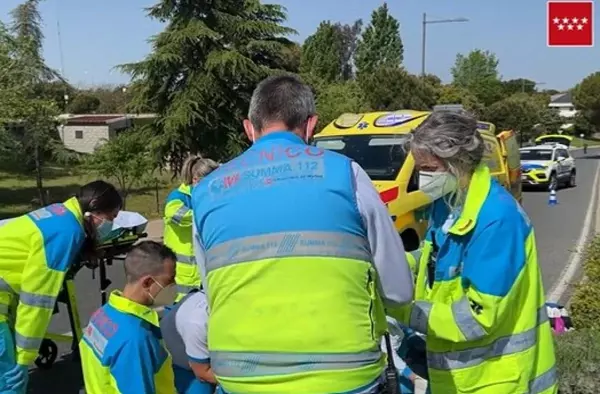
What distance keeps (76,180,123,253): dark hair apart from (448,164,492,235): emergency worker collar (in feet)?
6.49

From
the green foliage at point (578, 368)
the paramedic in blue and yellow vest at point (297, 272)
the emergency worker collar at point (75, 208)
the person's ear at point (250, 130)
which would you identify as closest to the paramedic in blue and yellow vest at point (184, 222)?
the emergency worker collar at point (75, 208)

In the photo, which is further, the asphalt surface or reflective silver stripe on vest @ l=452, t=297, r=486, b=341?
the asphalt surface

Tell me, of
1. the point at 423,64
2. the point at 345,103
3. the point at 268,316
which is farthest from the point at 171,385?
the point at 423,64

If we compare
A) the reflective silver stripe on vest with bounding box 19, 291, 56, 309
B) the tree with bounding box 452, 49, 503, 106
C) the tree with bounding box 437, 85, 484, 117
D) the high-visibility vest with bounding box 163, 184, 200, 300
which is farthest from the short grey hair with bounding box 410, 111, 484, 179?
the tree with bounding box 452, 49, 503, 106

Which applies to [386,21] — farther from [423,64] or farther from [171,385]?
[171,385]

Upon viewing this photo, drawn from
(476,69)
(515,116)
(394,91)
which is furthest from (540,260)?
(476,69)

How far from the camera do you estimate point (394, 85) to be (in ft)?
159

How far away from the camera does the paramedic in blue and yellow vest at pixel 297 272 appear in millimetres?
2125

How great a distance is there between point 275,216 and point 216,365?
501 millimetres

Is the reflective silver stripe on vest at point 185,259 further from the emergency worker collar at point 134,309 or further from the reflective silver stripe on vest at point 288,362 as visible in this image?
the reflective silver stripe on vest at point 288,362

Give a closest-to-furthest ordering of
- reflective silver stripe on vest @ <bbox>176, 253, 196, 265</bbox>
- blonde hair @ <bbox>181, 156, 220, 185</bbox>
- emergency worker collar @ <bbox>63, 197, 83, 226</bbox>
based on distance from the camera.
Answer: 1. emergency worker collar @ <bbox>63, 197, 83, 226</bbox>
2. blonde hair @ <bbox>181, 156, 220, 185</bbox>
3. reflective silver stripe on vest @ <bbox>176, 253, 196, 265</bbox>

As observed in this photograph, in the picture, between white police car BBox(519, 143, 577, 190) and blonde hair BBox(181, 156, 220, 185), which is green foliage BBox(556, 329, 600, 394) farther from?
white police car BBox(519, 143, 577, 190)

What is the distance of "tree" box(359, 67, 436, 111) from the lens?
4772 centimetres

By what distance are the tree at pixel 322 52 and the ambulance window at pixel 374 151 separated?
2312 inches
